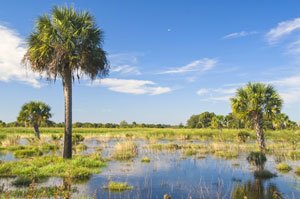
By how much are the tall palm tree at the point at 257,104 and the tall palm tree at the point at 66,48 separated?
1596cm

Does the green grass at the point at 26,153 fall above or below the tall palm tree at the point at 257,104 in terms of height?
below

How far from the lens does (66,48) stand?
21781 millimetres

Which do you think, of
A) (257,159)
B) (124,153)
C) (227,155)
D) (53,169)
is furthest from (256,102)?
(53,169)

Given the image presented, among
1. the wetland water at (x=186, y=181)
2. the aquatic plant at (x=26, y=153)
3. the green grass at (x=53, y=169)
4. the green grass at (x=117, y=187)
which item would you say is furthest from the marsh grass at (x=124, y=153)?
the green grass at (x=117, y=187)

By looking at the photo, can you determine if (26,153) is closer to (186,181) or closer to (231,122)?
(186,181)

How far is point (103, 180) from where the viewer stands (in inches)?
644

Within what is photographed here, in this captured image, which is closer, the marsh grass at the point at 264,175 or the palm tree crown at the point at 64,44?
the marsh grass at the point at 264,175

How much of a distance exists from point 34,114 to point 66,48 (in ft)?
90.7

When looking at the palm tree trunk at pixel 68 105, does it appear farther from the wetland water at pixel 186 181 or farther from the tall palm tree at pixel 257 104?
the tall palm tree at pixel 257 104

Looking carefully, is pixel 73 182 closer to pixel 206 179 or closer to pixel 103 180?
pixel 103 180

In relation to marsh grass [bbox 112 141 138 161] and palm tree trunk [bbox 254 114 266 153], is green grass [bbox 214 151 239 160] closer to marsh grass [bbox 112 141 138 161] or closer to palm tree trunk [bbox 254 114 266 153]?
palm tree trunk [bbox 254 114 266 153]

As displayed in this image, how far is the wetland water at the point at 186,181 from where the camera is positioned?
45.1 feet

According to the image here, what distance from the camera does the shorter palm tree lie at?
46781mm

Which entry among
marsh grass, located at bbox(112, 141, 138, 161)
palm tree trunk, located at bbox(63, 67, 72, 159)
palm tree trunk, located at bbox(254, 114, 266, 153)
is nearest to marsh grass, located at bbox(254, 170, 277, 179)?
marsh grass, located at bbox(112, 141, 138, 161)
